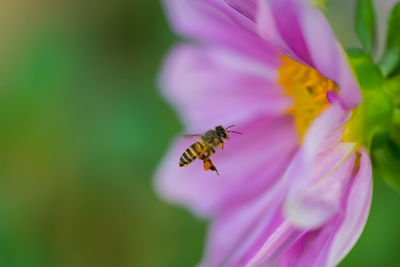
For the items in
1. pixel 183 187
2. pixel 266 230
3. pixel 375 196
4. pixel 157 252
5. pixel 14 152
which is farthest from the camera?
pixel 14 152

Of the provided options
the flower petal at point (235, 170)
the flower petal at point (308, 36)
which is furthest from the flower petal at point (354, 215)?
the flower petal at point (235, 170)

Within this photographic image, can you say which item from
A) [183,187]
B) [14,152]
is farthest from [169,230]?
[183,187]

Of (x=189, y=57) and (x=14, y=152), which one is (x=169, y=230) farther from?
(x=189, y=57)

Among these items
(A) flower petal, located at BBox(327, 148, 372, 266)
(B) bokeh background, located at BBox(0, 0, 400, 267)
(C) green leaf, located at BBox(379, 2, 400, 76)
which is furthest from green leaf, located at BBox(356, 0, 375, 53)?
(B) bokeh background, located at BBox(0, 0, 400, 267)

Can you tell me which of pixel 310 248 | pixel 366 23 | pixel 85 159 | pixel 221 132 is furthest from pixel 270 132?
pixel 85 159

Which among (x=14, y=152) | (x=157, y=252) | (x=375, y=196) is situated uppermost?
(x=14, y=152)

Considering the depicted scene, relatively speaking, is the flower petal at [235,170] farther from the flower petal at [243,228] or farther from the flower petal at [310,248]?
the flower petal at [310,248]

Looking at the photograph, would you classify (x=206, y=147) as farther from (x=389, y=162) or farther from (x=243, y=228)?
(x=389, y=162)
